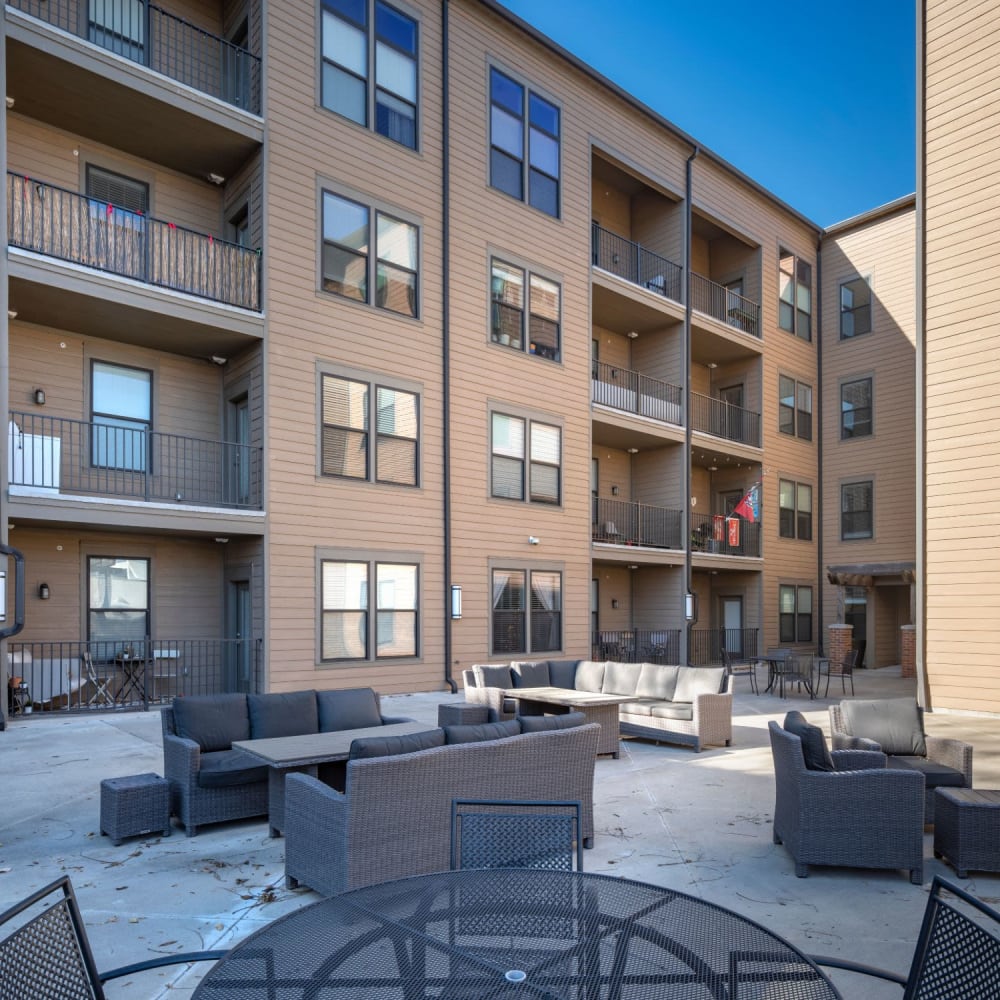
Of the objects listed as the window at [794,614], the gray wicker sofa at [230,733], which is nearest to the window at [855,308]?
the window at [794,614]

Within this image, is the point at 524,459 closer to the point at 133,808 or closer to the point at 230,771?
the point at 230,771

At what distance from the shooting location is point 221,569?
1361 cm

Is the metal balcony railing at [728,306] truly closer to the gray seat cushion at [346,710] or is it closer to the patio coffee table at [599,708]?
the patio coffee table at [599,708]

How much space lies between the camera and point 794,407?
23.3 m

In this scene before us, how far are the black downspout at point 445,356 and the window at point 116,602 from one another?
489 centimetres

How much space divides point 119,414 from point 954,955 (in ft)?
41.8

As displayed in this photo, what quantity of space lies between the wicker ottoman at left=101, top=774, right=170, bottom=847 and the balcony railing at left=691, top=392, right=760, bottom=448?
17711 mm

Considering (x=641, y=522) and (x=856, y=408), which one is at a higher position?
(x=856, y=408)

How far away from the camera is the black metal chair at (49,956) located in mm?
2056

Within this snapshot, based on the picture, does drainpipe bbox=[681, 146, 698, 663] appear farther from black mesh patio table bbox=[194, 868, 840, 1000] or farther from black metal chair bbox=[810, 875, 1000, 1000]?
black metal chair bbox=[810, 875, 1000, 1000]

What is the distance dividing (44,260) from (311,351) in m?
3.84

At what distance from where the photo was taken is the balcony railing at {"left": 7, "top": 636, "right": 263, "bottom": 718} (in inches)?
445

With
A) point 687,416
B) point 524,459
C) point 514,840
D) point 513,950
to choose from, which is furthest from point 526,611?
point 513,950

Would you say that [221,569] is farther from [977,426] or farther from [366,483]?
[977,426]
